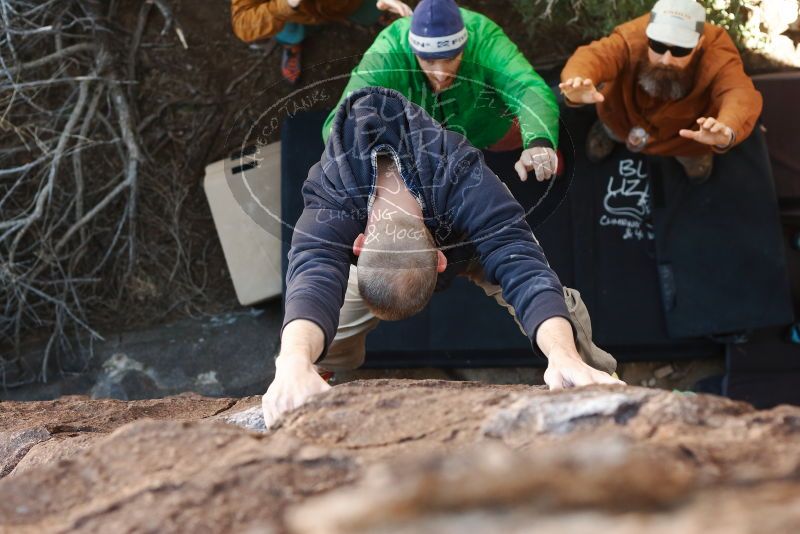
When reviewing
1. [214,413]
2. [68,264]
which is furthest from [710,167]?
[68,264]

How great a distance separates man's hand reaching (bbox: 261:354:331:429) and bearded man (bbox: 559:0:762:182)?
130cm

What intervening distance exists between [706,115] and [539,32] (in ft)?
3.76

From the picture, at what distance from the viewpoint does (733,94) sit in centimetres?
278

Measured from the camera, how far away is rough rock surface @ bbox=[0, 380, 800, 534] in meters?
0.86

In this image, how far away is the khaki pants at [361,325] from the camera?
92.0 inches

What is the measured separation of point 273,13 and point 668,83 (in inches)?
60.3

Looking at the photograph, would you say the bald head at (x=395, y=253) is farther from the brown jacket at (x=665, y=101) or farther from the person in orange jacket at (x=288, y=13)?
the person in orange jacket at (x=288, y=13)

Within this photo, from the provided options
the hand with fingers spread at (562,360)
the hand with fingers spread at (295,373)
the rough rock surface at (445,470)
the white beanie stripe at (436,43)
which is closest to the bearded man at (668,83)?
the white beanie stripe at (436,43)

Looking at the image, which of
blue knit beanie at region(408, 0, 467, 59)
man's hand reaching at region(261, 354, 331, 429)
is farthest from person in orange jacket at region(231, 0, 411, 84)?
man's hand reaching at region(261, 354, 331, 429)

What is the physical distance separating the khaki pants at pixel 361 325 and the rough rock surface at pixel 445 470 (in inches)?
29.5

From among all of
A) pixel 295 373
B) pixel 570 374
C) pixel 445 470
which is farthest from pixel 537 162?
pixel 445 470

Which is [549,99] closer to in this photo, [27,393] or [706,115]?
[706,115]

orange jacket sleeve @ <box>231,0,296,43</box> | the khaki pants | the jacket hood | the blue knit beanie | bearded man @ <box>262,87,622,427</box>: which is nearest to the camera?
bearded man @ <box>262,87,622,427</box>

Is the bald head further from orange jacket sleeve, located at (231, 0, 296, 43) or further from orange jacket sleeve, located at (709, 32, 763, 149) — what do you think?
orange jacket sleeve, located at (231, 0, 296, 43)
